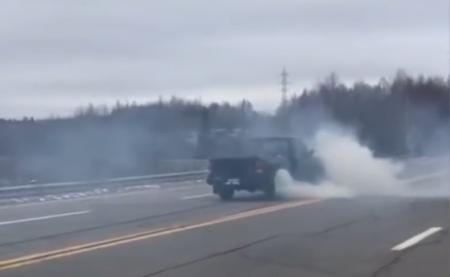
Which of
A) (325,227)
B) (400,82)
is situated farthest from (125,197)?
(400,82)

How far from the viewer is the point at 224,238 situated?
53.1ft

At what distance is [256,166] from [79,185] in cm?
621

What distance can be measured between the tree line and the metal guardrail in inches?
104

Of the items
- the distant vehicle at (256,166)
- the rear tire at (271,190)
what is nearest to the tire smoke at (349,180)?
the distant vehicle at (256,166)

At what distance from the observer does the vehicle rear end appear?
26766mm

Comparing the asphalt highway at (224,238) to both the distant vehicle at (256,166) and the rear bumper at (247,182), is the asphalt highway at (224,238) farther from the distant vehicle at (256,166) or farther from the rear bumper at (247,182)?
the distant vehicle at (256,166)

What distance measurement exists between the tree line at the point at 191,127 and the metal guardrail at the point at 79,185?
2.63 meters

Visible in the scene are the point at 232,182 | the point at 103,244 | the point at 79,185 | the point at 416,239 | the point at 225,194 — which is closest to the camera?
the point at 103,244

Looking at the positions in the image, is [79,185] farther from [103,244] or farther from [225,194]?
[103,244]

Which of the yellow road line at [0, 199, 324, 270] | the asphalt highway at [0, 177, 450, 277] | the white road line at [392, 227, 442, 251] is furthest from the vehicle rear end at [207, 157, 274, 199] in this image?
the white road line at [392, 227, 442, 251]

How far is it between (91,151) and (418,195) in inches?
999

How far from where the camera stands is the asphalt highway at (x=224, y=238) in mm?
12469

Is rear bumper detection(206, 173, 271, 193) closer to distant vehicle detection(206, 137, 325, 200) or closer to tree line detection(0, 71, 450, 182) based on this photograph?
distant vehicle detection(206, 137, 325, 200)

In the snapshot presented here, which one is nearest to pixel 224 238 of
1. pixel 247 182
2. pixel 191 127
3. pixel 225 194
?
pixel 247 182
